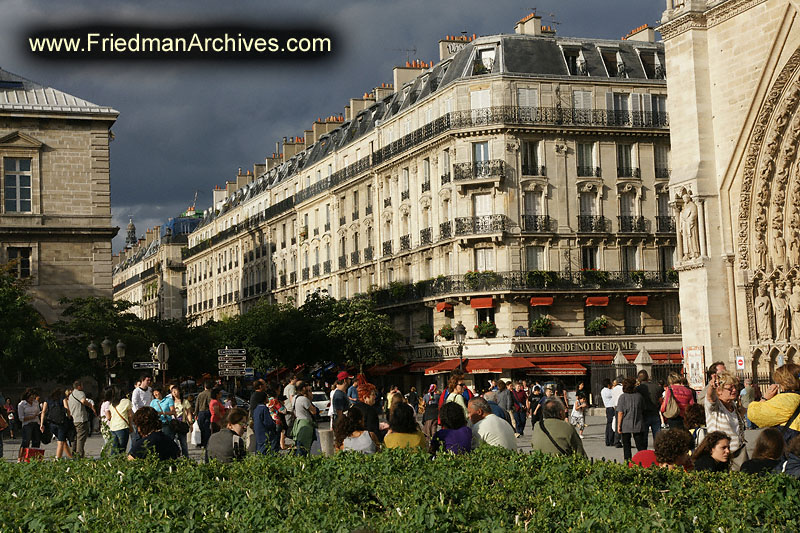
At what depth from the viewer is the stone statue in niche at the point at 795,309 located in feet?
84.3

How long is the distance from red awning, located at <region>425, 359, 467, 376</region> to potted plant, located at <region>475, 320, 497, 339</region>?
136 cm

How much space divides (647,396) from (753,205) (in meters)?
11.5

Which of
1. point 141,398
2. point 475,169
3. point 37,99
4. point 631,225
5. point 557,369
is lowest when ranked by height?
point 141,398

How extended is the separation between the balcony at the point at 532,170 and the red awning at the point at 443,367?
8195mm

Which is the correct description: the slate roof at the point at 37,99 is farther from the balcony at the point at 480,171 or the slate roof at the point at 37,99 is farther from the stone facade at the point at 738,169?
the stone facade at the point at 738,169

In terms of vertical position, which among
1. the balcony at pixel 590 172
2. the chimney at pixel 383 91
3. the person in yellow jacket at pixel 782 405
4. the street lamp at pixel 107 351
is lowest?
the person in yellow jacket at pixel 782 405

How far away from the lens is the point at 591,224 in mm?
47000

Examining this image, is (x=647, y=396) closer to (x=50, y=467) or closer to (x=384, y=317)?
(x=50, y=467)

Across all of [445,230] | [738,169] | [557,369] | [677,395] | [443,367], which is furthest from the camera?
[445,230]

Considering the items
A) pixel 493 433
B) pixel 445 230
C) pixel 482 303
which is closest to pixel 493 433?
pixel 493 433

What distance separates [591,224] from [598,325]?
4.31 metres

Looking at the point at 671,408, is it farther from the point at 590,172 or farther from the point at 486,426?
the point at 590,172

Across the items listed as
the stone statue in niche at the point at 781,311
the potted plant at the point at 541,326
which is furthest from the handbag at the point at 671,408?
the potted plant at the point at 541,326

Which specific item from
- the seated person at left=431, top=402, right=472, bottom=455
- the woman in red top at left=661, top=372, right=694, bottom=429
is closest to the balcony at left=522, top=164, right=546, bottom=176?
the woman in red top at left=661, top=372, right=694, bottom=429
